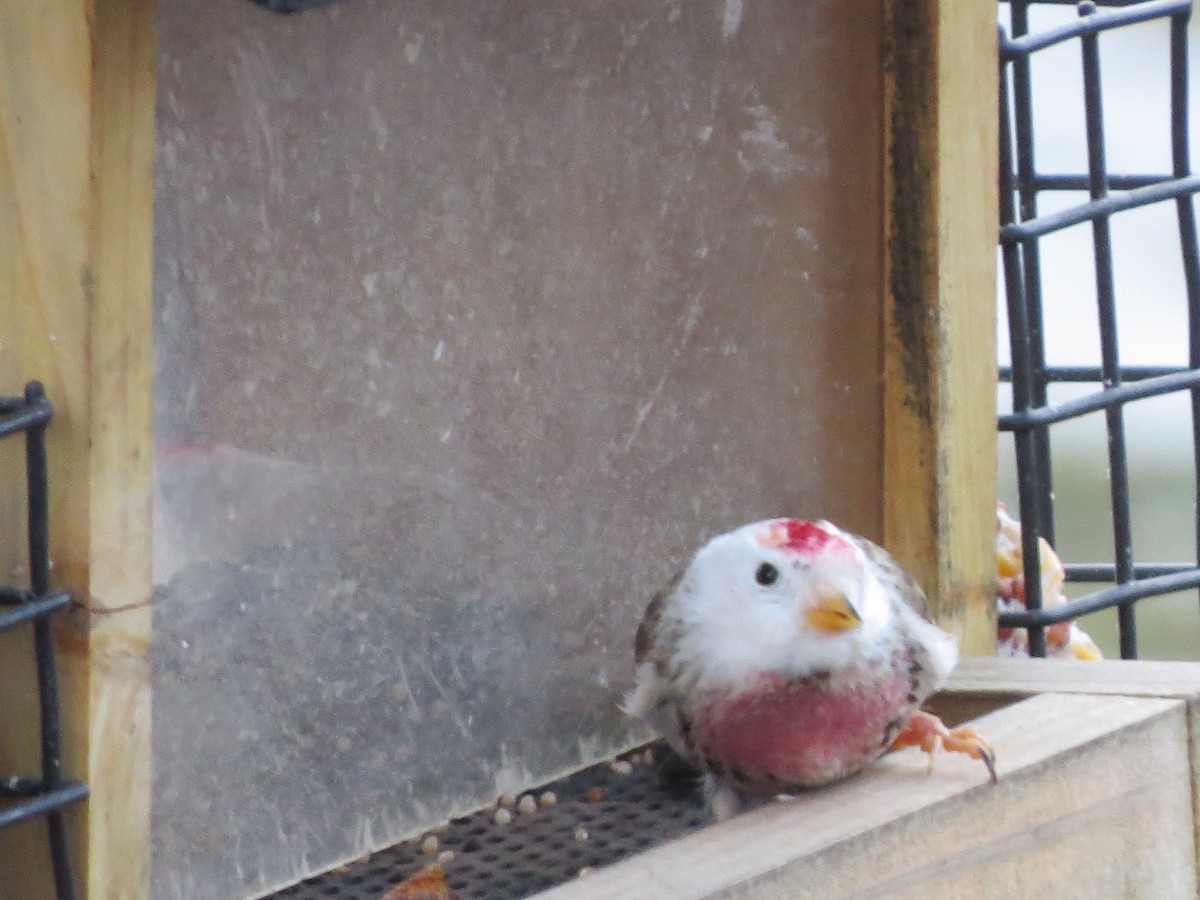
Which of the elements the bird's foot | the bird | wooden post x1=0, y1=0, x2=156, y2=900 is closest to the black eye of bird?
the bird

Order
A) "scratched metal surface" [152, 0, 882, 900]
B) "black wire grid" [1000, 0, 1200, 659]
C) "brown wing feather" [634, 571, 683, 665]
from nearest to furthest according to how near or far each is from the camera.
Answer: "scratched metal surface" [152, 0, 882, 900] → "brown wing feather" [634, 571, 683, 665] → "black wire grid" [1000, 0, 1200, 659]

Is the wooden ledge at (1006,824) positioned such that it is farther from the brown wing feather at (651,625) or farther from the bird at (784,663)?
the brown wing feather at (651,625)

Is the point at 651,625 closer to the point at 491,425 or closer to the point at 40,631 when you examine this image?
the point at 491,425

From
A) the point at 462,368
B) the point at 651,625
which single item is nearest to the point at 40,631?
the point at 462,368

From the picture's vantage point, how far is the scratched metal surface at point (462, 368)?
5.72ft

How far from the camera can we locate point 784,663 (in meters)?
1.99

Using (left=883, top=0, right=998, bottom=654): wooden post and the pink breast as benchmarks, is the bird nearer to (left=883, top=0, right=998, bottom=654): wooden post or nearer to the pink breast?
the pink breast

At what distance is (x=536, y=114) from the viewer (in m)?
2.00

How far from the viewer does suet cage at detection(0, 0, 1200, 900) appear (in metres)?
1.60

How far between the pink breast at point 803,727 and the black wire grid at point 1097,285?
57cm

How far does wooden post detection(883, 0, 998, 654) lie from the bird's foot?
1.20 feet

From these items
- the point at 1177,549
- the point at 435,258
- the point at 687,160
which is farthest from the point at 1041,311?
the point at 1177,549

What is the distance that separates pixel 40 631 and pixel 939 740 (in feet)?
2.93

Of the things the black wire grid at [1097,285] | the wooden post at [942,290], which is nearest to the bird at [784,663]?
the wooden post at [942,290]
